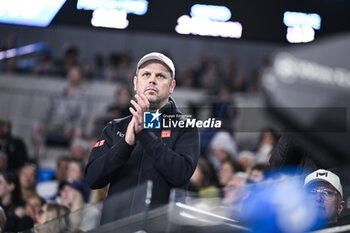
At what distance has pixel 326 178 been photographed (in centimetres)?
318

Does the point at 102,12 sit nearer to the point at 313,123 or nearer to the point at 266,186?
the point at 266,186

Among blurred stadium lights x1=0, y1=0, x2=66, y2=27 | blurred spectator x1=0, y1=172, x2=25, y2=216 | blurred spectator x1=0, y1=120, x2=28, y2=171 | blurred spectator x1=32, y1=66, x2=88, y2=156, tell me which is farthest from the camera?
blurred spectator x1=32, y1=66, x2=88, y2=156

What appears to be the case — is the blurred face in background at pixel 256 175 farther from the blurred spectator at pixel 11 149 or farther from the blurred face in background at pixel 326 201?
the blurred spectator at pixel 11 149

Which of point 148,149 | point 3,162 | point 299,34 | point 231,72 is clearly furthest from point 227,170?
point 231,72

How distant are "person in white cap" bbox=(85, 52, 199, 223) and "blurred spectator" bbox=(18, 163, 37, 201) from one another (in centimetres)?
178

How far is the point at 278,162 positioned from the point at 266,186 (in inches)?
15.2

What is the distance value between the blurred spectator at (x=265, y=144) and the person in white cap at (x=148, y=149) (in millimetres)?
1673

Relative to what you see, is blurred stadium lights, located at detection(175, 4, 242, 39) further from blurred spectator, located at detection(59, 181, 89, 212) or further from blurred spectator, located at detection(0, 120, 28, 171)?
blurred spectator, located at detection(0, 120, 28, 171)

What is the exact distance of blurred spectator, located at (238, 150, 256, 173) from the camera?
5.42m

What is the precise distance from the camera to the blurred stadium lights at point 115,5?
12.9 ft

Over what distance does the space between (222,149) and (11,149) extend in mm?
1617

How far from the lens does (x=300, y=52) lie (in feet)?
28.0

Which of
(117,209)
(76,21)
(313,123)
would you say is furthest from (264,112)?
(117,209)

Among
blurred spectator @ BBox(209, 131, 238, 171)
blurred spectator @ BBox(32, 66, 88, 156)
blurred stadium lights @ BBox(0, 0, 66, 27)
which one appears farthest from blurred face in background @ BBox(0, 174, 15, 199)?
blurred spectator @ BBox(32, 66, 88, 156)
